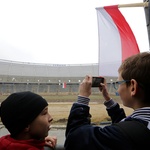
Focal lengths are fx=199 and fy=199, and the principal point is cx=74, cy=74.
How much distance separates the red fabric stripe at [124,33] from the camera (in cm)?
284

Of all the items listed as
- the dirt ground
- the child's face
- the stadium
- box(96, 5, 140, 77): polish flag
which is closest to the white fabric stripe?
box(96, 5, 140, 77): polish flag

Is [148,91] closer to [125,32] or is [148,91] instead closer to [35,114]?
[35,114]

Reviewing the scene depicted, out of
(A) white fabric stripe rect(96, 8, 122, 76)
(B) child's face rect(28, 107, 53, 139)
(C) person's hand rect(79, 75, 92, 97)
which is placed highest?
(A) white fabric stripe rect(96, 8, 122, 76)

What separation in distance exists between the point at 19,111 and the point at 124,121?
0.56 m

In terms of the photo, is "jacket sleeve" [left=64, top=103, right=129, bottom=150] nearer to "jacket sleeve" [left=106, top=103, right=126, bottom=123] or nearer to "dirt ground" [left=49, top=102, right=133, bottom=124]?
"jacket sleeve" [left=106, top=103, right=126, bottom=123]

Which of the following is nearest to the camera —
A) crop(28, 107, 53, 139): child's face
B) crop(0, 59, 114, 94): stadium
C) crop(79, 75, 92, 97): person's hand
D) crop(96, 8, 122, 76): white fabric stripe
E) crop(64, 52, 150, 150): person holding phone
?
crop(64, 52, 150, 150): person holding phone

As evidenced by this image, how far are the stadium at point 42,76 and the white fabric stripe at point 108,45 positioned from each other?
41892 mm

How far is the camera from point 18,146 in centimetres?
99

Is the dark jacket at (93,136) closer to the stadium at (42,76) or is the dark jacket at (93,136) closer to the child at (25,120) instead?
the child at (25,120)

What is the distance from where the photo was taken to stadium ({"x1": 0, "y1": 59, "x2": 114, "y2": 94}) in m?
47.0

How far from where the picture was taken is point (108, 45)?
291cm

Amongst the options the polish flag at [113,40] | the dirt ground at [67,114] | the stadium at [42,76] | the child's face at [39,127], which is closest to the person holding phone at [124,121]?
the child's face at [39,127]

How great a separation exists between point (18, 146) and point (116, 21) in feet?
8.68

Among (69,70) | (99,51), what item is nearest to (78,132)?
(99,51)
